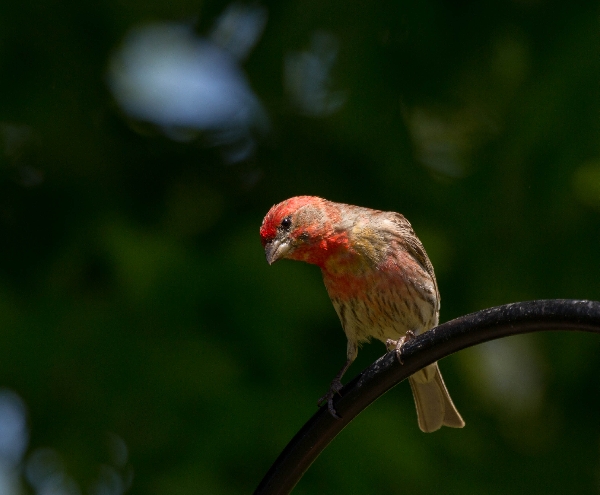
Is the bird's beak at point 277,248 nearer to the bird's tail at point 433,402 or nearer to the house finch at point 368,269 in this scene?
the house finch at point 368,269

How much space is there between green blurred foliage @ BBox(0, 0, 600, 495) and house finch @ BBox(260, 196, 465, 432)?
28 centimetres

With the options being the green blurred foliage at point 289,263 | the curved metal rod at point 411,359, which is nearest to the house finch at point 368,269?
the green blurred foliage at point 289,263

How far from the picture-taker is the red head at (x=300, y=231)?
4766 millimetres

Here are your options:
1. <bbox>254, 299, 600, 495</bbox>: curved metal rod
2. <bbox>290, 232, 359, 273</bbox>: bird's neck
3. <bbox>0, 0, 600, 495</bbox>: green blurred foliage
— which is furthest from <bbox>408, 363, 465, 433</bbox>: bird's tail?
<bbox>254, 299, 600, 495</bbox>: curved metal rod

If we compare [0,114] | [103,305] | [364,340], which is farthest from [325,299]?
[0,114]

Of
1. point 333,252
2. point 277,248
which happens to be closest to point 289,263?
point 333,252

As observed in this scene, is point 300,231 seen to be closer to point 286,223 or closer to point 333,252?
point 286,223

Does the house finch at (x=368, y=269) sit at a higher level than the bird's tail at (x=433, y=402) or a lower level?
higher

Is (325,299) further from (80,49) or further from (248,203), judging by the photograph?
(80,49)

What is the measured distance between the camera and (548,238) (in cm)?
535

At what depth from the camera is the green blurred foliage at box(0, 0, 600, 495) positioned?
514cm

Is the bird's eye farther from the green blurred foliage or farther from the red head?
the green blurred foliage

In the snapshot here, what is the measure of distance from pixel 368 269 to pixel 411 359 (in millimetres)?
1790

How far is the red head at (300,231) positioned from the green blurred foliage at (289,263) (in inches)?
18.4
